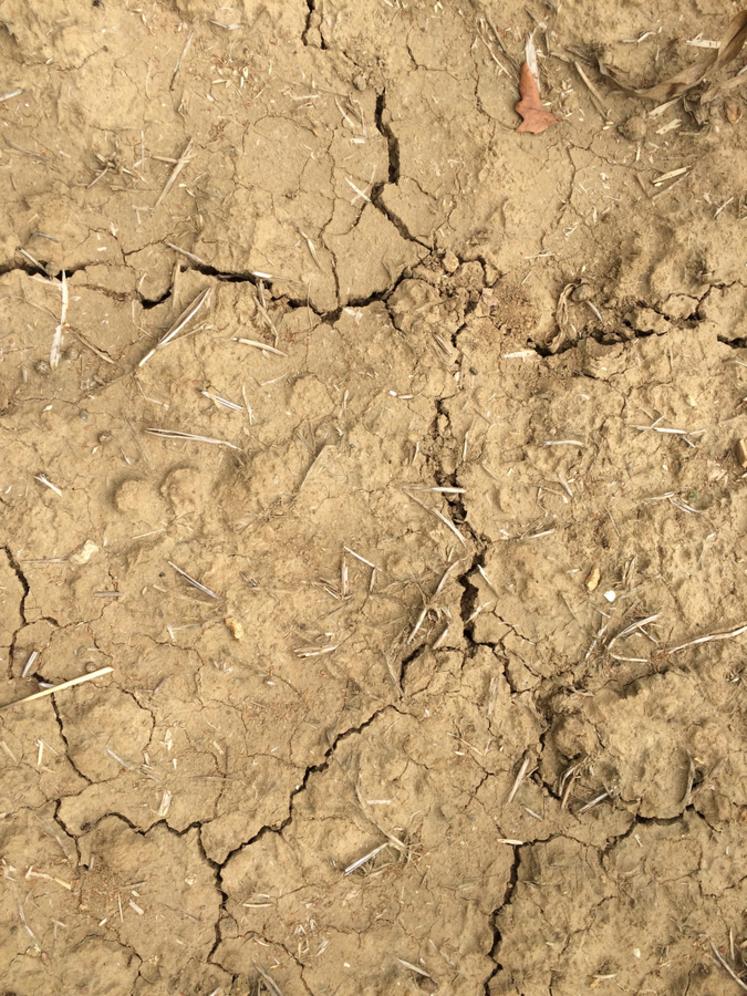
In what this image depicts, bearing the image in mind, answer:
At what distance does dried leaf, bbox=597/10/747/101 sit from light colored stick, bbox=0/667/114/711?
8.91 feet

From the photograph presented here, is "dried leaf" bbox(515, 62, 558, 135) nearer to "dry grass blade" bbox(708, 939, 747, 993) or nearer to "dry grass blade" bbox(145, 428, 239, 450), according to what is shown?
"dry grass blade" bbox(145, 428, 239, 450)

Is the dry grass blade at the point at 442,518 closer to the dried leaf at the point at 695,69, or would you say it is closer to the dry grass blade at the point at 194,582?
the dry grass blade at the point at 194,582

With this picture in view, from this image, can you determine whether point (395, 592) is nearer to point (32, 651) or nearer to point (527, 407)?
point (527, 407)

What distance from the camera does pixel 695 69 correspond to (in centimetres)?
297

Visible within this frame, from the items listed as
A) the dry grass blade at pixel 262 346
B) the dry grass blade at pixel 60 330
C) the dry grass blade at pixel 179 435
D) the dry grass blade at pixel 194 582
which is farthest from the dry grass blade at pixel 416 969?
the dry grass blade at pixel 60 330

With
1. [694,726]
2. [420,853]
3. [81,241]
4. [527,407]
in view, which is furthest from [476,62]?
[420,853]

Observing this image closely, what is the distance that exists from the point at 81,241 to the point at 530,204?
5.16 feet

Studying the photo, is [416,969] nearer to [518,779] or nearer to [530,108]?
[518,779]

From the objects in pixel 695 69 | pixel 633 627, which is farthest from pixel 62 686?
pixel 695 69

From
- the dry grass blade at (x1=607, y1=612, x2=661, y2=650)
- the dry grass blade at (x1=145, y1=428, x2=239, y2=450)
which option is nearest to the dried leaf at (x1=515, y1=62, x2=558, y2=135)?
the dry grass blade at (x1=145, y1=428, x2=239, y2=450)

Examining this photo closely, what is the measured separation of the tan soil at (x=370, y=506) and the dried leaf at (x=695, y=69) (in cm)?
7

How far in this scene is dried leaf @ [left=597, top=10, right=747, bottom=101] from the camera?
2912mm

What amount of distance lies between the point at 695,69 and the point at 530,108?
0.58m

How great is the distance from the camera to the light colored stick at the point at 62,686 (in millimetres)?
2789
